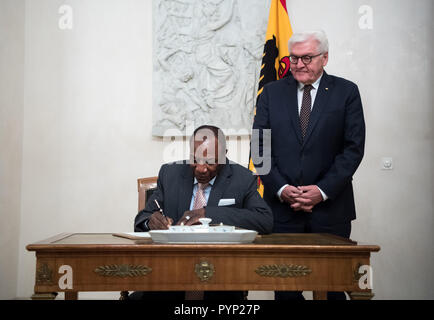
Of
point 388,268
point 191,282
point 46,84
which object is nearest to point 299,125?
point 191,282

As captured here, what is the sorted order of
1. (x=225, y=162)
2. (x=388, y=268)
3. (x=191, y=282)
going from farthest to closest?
(x=388, y=268) → (x=225, y=162) → (x=191, y=282)

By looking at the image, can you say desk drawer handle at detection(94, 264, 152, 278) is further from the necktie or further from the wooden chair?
the wooden chair

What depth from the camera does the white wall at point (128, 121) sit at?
4434 mm

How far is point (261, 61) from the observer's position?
14.8ft

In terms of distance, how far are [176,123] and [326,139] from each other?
6.25 feet

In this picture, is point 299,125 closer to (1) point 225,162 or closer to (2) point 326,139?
(2) point 326,139

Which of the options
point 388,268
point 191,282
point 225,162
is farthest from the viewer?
point 388,268

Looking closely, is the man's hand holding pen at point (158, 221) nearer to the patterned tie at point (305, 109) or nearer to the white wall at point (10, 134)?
the patterned tie at point (305, 109)

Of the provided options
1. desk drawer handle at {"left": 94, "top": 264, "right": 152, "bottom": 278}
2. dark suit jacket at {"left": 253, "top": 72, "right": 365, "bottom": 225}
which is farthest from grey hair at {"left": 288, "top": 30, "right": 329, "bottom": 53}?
desk drawer handle at {"left": 94, "top": 264, "right": 152, "bottom": 278}

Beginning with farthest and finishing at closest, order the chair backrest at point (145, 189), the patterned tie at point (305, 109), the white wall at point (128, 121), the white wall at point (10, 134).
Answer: the white wall at point (128, 121)
the white wall at point (10, 134)
the chair backrest at point (145, 189)
the patterned tie at point (305, 109)

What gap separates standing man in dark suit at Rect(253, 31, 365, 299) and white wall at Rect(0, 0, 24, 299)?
8.03 feet

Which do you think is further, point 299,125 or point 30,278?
point 30,278

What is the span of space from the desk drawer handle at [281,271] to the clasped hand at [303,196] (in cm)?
92

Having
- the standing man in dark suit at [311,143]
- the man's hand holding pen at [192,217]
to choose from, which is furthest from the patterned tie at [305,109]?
the man's hand holding pen at [192,217]
